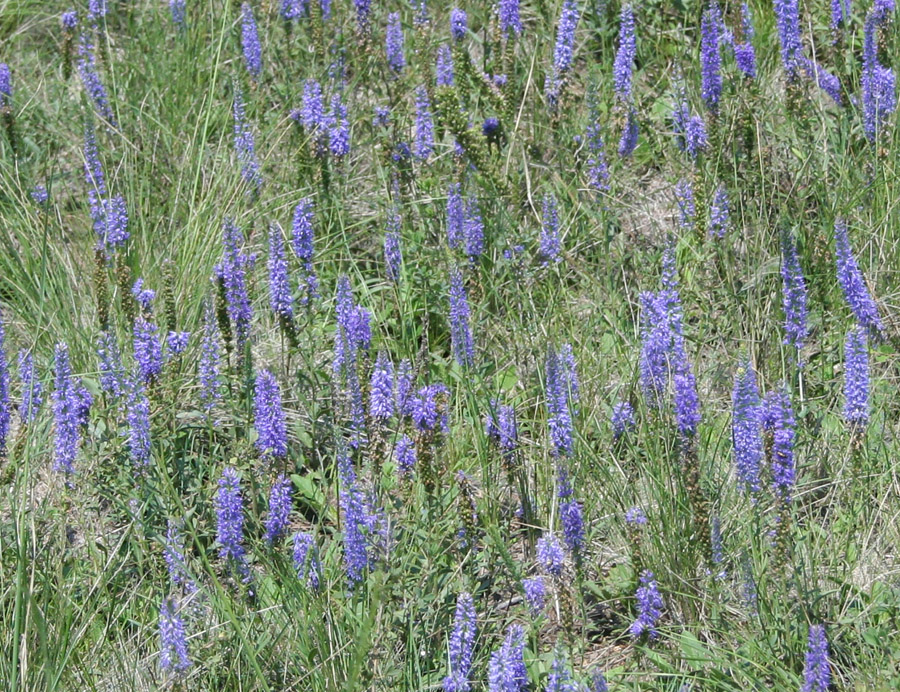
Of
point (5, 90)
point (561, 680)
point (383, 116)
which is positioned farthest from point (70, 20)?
point (561, 680)

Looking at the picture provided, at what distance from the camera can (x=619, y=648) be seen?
310cm

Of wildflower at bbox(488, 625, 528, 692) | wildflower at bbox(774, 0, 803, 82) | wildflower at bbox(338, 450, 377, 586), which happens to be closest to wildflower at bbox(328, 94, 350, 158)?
wildflower at bbox(774, 0, 803, 82)

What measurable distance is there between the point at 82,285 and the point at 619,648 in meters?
2.14

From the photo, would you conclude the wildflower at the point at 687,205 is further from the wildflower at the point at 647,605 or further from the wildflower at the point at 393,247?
the wildflower at the point at 647,605

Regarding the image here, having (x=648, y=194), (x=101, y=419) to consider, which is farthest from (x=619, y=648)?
(x=648, y=194)

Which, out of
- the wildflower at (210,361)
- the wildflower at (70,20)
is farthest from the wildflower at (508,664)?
the wildflower at (70,20)

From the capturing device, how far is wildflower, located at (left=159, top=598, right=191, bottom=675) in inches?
103

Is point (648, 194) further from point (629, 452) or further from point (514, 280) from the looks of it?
point (629, 452)

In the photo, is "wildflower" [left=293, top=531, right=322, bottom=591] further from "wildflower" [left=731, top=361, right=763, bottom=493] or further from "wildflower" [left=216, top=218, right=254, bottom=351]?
"wildflower" [left=731, top=361, right=763, bottom=493]

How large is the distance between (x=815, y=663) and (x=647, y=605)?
51 cm

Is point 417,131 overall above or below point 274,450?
above

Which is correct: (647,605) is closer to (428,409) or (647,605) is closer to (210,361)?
(428,409)

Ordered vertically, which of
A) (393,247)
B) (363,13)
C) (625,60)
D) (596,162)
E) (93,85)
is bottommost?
(393,247)

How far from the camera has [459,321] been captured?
334 centimetres
